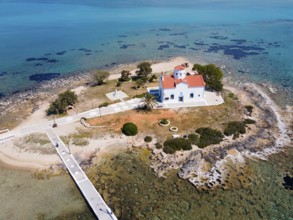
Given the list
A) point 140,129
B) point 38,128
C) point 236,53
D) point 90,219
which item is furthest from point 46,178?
point 236,53

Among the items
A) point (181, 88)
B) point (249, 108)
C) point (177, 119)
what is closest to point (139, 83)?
point (181, 88)

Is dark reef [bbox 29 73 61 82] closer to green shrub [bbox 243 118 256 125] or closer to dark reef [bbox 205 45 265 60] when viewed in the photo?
dark reef [bbox 205 45 265 60]

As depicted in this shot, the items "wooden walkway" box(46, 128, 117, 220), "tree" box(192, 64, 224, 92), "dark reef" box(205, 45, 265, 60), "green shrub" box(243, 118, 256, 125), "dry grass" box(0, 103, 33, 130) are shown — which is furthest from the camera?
"dark reef" box(205, 45, 265, 60)

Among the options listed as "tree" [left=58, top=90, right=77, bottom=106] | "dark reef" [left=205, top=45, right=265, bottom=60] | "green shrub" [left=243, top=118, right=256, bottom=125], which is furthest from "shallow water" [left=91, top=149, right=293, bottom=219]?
"dark reef" [left=205, top=45, right=265, bottom=60]

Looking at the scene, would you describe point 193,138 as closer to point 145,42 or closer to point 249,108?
point 249,108

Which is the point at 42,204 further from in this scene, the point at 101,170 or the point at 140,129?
the point at 140,129

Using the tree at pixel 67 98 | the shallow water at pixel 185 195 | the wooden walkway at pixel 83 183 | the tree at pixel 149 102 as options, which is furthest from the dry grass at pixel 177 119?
the shallow water at pixel 185 195
